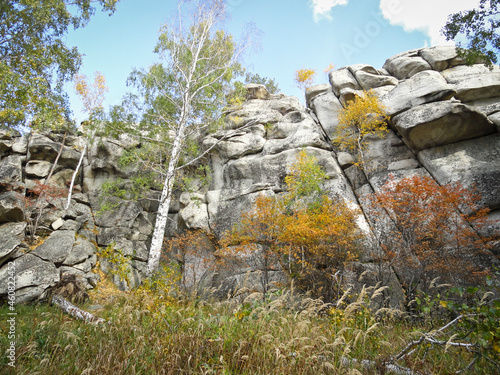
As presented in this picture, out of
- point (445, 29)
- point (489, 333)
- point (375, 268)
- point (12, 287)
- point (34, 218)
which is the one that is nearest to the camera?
point (489, 333)

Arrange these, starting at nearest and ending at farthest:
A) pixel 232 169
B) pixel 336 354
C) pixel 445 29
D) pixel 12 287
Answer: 1. pixel 336 354
2. pixel 12 287
3. pixel 445 29
4. pixel 232 169

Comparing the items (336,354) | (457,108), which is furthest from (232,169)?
(336,354)

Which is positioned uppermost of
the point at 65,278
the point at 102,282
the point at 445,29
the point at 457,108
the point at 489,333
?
the point at 445,29

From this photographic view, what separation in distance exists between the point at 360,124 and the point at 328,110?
3.79m

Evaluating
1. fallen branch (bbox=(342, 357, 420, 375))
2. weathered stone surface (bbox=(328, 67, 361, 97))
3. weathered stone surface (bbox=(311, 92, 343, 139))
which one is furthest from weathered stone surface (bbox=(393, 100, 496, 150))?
fallen branch (bbox=(342, 357, 420, 375))

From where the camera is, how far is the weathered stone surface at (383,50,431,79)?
17703 mm

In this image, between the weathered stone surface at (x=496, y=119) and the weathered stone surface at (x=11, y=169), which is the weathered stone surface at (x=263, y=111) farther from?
the weathered stone surface at (x=11, y=169)

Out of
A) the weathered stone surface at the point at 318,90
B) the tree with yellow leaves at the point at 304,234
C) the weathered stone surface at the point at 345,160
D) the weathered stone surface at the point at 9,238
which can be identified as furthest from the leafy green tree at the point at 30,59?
the weathered stone surface at the point at 318,90

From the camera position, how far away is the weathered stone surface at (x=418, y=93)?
13789 mm

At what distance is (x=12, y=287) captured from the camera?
7.88 meters

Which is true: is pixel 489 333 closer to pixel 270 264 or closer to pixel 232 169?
pixel 270 264

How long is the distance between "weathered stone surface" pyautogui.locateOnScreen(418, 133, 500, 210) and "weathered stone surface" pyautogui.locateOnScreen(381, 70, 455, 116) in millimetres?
2914

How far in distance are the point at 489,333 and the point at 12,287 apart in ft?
37.1

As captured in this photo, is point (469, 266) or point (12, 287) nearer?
point (12, 287)
